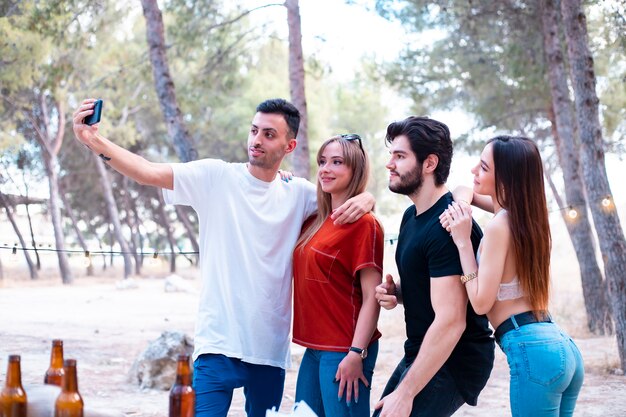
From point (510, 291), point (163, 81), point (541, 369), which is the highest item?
point (163, 81)

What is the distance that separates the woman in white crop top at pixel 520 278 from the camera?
2635mm

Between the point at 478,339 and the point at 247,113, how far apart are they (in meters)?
24.1

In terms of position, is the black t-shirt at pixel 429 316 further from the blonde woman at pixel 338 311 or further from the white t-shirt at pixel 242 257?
the white t-shirt at pixel 242 257

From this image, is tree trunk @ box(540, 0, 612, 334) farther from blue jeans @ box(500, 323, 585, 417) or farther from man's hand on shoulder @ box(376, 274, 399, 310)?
blue jeans @ box(500, 323, 585, 417)

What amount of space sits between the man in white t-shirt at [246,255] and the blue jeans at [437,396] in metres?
0.70

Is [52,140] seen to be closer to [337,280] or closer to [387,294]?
[337,280]

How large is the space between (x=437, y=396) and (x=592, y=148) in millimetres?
5910

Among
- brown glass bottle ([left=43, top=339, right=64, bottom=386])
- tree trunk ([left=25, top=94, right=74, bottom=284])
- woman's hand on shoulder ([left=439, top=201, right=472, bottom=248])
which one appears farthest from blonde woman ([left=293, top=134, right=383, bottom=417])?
tree trunk ([left=25, top=94, right=74, bottom=284])

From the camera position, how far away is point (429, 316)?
2.86 meters

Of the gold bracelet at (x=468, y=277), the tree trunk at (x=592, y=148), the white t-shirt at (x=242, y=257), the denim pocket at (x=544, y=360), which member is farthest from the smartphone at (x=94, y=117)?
the tree trunk at (x=592, y=148)

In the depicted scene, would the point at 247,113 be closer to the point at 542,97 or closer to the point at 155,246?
the point at 542,97

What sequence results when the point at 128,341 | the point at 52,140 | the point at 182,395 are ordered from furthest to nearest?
the point at 52,140, the point at 128,341, the point at 182,395

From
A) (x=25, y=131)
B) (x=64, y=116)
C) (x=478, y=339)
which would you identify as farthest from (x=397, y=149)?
(x=25, y=131)

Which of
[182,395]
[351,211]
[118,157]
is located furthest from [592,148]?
[182,395]
